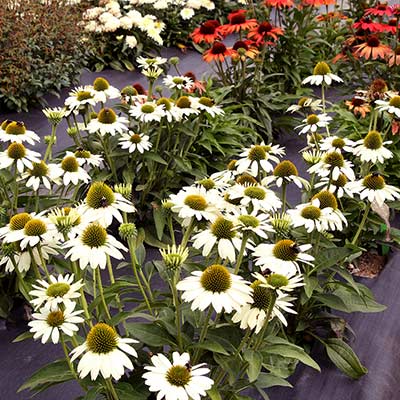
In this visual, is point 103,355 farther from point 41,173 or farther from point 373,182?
point 373,182

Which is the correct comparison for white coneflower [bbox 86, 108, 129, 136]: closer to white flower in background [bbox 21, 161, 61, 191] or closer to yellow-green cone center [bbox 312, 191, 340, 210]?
white flower in background [bbox 21, 161, 61, 191]

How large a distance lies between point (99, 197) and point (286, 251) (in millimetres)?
438

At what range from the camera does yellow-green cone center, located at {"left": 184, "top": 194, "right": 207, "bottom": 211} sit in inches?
53.1

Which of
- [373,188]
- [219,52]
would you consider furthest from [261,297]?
[219,52]

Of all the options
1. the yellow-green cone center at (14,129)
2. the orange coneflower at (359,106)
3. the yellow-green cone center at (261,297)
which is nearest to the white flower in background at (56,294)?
the yellow-green cone center at (261,297)

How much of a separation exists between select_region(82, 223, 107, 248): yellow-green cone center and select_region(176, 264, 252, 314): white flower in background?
0.64 feet

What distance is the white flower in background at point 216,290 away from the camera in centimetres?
112

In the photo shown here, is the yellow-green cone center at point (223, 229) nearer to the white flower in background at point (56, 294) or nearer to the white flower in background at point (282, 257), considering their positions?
the white flower in background at point (282, 257)

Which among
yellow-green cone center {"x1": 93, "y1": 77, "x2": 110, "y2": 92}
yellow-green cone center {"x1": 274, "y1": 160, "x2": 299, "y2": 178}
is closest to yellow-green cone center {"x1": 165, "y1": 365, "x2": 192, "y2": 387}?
yellow-green cone center {"x1": 274, "y1": 160, "x2": 299, "y2": 178}

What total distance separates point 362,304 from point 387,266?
652 millimetres

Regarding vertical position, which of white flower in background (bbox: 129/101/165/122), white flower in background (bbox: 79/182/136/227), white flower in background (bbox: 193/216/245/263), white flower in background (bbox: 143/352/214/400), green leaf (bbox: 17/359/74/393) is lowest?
green leaf (bbox: 17/359/74/393)

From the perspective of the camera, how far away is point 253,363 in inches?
49.4

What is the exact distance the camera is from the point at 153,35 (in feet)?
16.0

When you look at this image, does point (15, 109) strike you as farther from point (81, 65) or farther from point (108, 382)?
point (108, 382)
